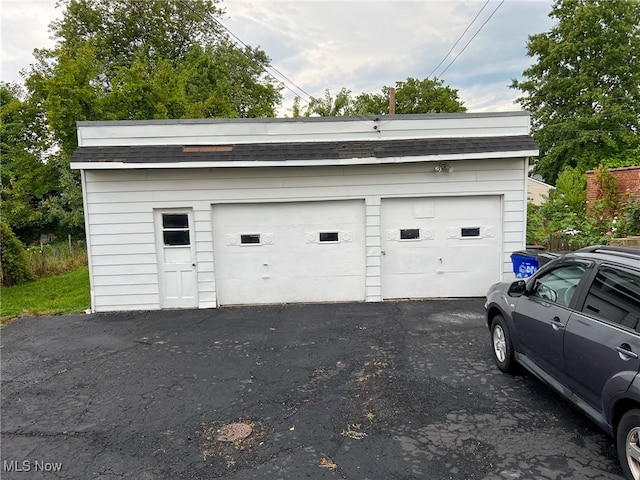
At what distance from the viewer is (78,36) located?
75.6 feet

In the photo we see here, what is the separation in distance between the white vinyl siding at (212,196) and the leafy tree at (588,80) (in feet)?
71.9

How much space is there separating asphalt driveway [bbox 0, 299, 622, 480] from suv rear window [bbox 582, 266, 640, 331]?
1126 mm

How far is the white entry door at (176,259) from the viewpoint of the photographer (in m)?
8.01

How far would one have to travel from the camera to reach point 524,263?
24.0ft

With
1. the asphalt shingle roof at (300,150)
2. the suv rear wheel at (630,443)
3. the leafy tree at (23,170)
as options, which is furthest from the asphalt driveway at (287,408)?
the leafy tree at (23,170)

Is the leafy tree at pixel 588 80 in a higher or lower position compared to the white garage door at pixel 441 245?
higher

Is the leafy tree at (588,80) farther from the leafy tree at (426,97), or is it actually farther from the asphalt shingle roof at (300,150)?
the asphalt shingle roof at (300,150)

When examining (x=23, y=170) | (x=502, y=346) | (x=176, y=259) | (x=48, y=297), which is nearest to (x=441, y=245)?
(x=502, y=346)

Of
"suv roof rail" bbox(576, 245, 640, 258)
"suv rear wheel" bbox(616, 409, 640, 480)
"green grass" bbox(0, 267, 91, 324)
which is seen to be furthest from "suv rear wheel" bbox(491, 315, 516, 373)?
"green grass" bbox(0, 267, 91, 324)

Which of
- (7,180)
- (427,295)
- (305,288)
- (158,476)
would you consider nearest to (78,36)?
(7,180)

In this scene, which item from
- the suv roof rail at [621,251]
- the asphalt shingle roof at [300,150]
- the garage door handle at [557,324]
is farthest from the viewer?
the asphalt shingle roof at [300,150]

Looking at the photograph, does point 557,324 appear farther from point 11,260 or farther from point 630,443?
point 11,260

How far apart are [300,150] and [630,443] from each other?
21.3ft

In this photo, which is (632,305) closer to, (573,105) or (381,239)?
(381,239)
